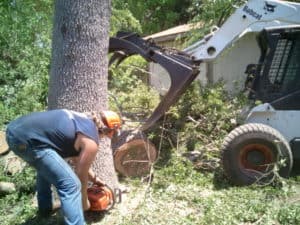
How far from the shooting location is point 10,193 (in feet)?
18.2

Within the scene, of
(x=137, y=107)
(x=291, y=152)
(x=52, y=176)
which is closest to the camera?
(x=52, y=176)

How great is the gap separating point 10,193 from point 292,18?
4.40m

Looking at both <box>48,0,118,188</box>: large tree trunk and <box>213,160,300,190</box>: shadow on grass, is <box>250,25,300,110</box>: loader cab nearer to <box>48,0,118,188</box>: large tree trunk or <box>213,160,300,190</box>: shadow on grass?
<box>213,160,300,190</box>: shadow on grass

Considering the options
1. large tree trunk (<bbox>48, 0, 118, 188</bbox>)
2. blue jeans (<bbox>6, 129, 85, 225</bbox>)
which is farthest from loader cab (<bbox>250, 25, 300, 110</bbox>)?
blue jeans (<bbox>6, 129, 85, 225</bbox>)

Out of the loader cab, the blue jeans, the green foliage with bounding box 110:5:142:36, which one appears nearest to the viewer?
the blue jeans

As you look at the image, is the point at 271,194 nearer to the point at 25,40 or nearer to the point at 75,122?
the point at 75,122

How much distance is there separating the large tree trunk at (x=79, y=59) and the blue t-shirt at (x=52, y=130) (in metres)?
0.79

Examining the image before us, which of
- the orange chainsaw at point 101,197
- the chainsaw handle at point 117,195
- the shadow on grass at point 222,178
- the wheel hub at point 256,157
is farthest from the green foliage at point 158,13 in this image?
the orange chainsaw at point 101,197

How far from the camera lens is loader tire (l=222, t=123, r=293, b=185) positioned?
593 cm

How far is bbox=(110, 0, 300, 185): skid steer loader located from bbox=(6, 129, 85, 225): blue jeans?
243cm

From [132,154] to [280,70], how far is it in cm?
242

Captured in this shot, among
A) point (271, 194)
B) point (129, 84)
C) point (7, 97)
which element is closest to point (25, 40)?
point (7, 97)

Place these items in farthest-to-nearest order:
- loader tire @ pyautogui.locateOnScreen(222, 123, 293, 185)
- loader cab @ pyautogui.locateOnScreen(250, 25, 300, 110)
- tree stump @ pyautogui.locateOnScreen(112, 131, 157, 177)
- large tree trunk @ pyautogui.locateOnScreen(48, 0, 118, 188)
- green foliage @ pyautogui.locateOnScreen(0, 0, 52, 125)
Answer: green foliage @ pyautogui.locateOnScreen(0, 0, 52, 125) → loader cab @ pyautogui.locateOnScreen(250, 25, 300, 110) → tree stump @ pyautogui.locateOnScreen(112, 131, 157, 177) → loader tire @ pyautogui.locateOnScreen(222, 123, 293, 185) → large tree trunk @ pyautogui.locateOnScreen(48, 0, 118, 188)

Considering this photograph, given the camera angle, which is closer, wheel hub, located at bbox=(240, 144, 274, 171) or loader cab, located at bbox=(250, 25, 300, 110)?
wheel hub, located at bbox=(240, 144, 274, 171)
